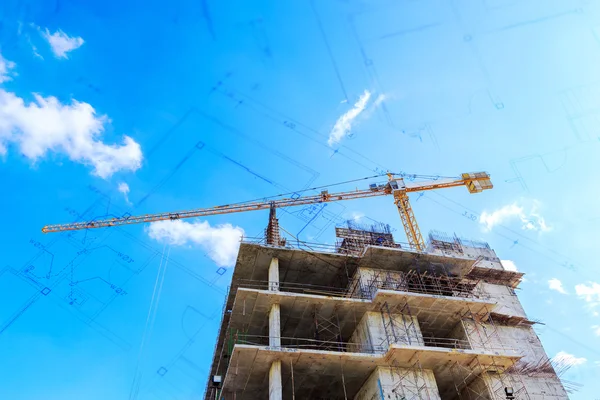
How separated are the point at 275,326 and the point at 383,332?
21.1 feet

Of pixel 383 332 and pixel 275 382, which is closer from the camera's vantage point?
pixel 275 382

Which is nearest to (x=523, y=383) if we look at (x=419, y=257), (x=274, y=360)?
(x=419, y=257)

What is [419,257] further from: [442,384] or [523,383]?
[523,383]

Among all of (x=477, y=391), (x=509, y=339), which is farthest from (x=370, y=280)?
(x=509, y=339)

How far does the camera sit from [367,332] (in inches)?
1016

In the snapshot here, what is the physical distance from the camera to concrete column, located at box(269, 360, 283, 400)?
2129 centimetres

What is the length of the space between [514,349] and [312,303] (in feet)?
54.6

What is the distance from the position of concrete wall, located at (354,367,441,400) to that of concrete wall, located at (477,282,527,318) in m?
13.9

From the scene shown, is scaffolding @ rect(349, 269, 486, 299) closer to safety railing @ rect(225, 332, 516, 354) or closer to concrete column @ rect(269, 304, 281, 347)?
safety railing @ rect(225, 332, 516, 354)

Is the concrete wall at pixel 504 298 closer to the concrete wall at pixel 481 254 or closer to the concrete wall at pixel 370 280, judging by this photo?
the concrete wall at pixel 481 254

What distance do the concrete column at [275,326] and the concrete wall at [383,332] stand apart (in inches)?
192

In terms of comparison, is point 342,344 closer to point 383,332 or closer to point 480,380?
point 383,332

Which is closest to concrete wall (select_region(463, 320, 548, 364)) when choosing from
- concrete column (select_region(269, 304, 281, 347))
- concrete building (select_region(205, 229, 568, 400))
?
concrete building (select_region(205, 229, 568, 400))

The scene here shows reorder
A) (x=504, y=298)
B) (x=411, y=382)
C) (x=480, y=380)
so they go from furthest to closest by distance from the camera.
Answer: (x=504, y=298)
(x=480, y=380)
(x=411, y=382)
